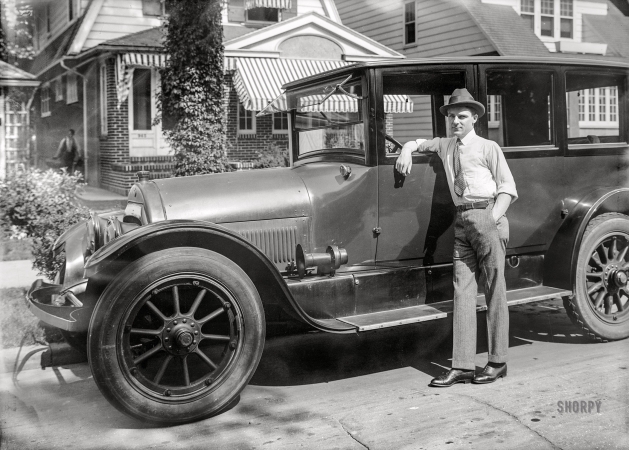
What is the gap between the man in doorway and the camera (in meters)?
14.7

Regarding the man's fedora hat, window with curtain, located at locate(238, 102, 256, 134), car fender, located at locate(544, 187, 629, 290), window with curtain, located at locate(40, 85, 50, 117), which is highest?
window with curtain, located at locate(40, 85, 50, 117)

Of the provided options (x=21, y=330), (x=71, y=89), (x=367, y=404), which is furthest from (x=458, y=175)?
(x=71, y=89)

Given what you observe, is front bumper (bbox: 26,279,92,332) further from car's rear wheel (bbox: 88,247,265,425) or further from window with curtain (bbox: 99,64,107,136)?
window with curtain (bbox: 99,64,107,136)

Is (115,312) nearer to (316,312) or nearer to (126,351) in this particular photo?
(126,351)

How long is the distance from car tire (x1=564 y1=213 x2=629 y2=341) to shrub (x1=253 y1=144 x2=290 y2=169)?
9968mm

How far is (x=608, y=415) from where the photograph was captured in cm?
354

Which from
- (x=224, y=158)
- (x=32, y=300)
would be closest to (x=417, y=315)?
(x=32, y=300)

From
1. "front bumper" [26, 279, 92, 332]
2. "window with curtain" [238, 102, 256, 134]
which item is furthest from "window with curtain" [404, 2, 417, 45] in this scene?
"front bumper" [26, 279, 92, 332]

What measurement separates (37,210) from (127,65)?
8.91 metres

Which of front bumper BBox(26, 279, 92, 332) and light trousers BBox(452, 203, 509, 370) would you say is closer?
front bumper BBox(26, 279, 92, 332)

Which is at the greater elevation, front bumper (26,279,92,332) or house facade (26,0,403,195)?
house facade (26,0,403,195)

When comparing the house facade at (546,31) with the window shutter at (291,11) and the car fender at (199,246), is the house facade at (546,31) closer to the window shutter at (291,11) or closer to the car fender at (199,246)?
the window shutter at (291,11)

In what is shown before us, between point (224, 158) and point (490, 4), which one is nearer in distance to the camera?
point (224, 158)

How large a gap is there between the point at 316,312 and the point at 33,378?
204 centimetres
